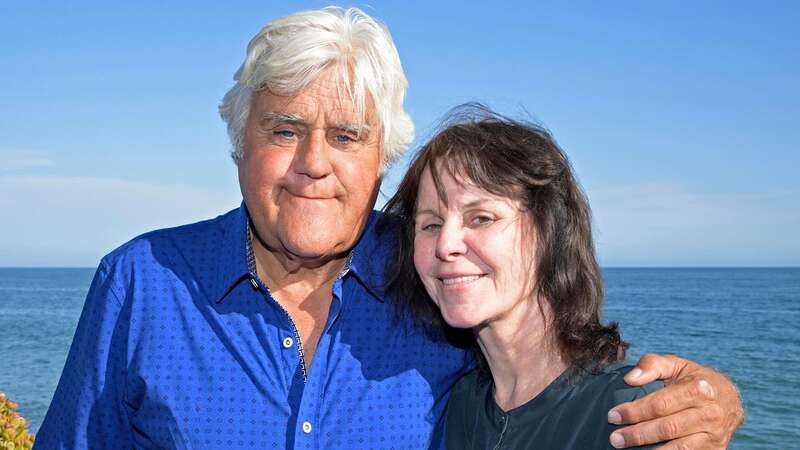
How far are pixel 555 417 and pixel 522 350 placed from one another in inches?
14.0

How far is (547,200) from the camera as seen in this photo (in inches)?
121

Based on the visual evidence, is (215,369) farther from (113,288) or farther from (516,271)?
(516,271)

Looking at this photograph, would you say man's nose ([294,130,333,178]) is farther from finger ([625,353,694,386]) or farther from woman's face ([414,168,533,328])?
finger ([625,353,694,386])

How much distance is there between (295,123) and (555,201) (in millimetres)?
1010

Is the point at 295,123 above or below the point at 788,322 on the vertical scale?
above

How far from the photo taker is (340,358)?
127 inches

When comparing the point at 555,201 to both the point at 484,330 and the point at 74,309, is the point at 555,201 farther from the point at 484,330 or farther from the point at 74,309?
the point at 74,309

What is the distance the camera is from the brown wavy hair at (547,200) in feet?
9.89

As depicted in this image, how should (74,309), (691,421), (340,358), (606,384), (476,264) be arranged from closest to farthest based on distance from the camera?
(691,421)
(606,384)
(476,264)
(340,358)
(74,309)

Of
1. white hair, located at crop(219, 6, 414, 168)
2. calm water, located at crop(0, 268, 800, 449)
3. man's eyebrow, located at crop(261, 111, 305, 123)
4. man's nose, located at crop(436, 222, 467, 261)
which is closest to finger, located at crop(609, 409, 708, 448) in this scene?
man's nose, located at crop(436, 222, 467, 261)

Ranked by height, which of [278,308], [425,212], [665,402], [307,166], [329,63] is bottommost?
[665,402]

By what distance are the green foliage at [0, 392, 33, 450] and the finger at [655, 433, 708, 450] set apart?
5.12 meters

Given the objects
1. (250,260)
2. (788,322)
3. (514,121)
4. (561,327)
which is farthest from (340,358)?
(788,322)

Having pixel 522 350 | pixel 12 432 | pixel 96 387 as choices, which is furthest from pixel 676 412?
pixel 12 432
